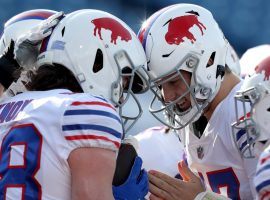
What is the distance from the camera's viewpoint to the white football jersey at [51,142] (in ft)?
6.10

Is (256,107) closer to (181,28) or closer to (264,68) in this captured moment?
(264,68)

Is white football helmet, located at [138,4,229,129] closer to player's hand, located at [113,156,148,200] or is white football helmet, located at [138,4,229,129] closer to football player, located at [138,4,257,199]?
football player, located at [138,4,257,199]

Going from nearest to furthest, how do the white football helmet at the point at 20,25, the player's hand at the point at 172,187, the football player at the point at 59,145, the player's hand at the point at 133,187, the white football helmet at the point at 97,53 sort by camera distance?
the football player at the point at 59,145 → the player's hand at the point at 133,187 → the white football helmet at the point at 97,53 → the player's hand at the point at 172,187 → the white football helmet at the point at 20,25

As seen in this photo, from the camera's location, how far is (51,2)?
4.78m

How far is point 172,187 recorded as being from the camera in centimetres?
245

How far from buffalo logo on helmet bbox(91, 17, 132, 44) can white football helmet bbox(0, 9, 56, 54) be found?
58 cm

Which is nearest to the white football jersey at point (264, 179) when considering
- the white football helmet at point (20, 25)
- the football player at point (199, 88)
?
the football player at point (199, 88)

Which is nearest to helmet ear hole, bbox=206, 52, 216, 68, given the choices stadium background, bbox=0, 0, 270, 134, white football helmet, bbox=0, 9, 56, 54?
white football helmet, bbox=0, 9, 56, 54

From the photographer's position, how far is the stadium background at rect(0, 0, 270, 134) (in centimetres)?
474

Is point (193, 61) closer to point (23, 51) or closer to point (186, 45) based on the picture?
point (186, 45)

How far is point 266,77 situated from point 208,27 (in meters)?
0.49

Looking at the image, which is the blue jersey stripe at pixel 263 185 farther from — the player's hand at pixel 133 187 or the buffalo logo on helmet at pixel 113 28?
the buffalo logo on helmet at pixel 113 28

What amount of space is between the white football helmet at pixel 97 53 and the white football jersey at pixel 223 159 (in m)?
0.38

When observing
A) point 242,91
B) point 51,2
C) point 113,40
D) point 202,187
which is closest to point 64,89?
point 113,40
